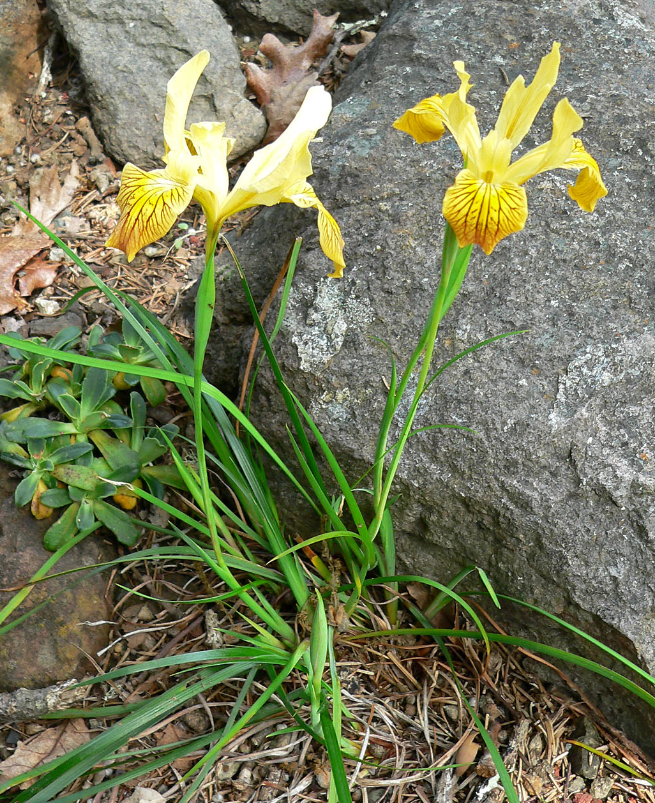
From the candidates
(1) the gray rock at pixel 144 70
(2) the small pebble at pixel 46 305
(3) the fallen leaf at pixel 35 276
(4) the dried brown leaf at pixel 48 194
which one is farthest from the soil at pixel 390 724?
(1) the gray rock at pixel 144 70

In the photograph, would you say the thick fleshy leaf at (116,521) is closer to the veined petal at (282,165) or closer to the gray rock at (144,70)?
the veined petal at (282,165)

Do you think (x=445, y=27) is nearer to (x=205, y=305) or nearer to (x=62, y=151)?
(x=62, y=151)

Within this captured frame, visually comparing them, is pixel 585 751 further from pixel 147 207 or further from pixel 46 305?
pixel 46 305

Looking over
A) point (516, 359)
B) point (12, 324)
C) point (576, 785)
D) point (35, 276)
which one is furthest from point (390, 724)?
point (35, 276)

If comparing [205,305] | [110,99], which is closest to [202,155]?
[205,305]

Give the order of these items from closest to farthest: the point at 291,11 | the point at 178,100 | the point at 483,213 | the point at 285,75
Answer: the point at 483,213 → the point at 178,100 → the point at 285,75 → the point at 291,11
